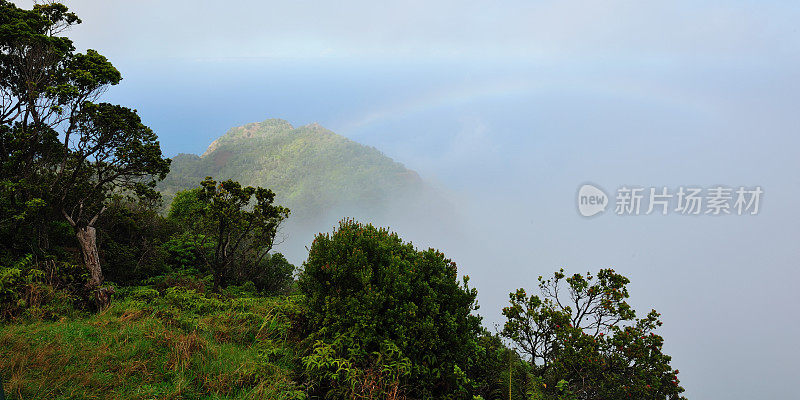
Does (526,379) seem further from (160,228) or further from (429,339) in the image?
(160,228)

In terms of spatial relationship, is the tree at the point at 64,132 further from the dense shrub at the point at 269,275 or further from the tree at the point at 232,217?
the dense shrub at the point at 269,275

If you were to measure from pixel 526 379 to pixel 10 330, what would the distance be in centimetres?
797

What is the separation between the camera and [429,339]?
5496mm

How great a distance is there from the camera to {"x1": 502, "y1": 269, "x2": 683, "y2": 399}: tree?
25.7 feet

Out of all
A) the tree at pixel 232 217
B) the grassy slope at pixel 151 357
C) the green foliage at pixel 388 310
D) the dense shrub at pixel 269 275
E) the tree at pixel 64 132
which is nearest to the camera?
the grassy slope at pixel 151 357

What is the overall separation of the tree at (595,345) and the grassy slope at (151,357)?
515 centimetres

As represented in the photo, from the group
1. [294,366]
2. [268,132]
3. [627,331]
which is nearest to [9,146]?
[294,366]

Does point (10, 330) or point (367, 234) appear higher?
point (367, 234)

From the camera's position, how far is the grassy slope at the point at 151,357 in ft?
13.8

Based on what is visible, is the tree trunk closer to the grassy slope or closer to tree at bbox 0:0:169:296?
tree at bbox 0:0:169:296

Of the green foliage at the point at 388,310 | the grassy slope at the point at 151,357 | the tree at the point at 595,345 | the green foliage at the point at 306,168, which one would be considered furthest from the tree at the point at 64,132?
the green foliage at the point at 306,168

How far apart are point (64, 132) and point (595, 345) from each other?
1459 centimetres

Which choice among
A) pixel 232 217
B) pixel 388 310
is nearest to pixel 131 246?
pixel 232 217

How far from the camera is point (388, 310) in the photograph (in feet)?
18.0
